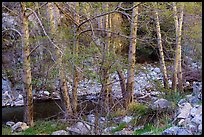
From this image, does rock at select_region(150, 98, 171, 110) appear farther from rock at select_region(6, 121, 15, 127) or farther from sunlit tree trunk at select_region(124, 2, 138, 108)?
rock at select_region(6, 121, 15, 127)

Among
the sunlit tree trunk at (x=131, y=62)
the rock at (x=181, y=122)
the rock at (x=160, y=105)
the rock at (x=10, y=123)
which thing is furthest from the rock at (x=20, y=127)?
the rock at (x=181, y=122)

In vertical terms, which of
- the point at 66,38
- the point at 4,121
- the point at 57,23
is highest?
the point at 57,23

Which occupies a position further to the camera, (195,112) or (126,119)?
(126,119)

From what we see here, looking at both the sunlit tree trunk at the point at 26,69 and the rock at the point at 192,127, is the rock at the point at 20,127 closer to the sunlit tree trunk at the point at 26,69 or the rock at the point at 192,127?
the sunlit tree trunk at the point at 26,69

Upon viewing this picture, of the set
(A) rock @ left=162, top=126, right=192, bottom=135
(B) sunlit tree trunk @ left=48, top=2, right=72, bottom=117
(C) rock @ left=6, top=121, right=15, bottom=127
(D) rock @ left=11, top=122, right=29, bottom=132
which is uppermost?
(B) sunlit tree trunk @ left=48, top=2, right=72, bottom=117

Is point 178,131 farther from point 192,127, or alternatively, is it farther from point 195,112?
point 195,112

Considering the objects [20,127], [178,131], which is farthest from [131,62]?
[178,131]

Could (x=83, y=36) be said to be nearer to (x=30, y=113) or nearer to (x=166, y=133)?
(x=30, y=113)

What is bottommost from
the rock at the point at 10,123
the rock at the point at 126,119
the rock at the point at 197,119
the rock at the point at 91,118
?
the rock at the point at 10,123

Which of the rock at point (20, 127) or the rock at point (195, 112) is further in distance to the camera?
the rock at point (20, 127)

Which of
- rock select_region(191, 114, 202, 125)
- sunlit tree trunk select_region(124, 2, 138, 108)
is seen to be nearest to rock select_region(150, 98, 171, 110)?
rock select_region(191, 114, 202, 125)

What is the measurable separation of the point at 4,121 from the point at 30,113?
154 cm

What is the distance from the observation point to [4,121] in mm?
7777

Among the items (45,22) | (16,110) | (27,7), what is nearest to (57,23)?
(45,22)
